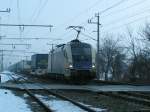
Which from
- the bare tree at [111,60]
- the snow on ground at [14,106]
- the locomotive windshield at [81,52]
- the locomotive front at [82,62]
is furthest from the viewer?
the bare tree at [111,60]

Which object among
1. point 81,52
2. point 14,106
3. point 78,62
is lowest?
point 14,106

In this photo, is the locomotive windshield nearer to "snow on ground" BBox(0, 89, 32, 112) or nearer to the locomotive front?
the locomotive front

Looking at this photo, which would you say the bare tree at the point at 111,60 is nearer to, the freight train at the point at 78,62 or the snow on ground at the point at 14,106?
the freight train at the point at 78,62

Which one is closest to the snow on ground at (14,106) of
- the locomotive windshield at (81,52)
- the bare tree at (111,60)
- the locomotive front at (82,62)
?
the locomotive front at (82,62)

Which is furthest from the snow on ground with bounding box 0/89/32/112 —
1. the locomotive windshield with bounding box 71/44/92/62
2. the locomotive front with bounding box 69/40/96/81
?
the locomotive windshield with bounding box 71/44/92/62

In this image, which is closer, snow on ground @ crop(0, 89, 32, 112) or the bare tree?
snow on ground @ crop(0, 89, 32, 112)

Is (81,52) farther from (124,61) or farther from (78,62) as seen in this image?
(124,61)

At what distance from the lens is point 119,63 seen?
87.4 m

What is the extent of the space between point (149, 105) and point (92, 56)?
A: 20278 mm

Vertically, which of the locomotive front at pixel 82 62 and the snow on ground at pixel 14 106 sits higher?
the locomotive front at pixel 82 62

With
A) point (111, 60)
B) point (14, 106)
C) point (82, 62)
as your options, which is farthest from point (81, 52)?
point (111, 60)

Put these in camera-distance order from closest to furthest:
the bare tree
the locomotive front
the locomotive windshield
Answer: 1. the locomotive front
2. the locomotive windshield
3. the bare tree

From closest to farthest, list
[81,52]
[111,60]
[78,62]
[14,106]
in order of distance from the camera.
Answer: [14,106] → [78,62] → [81,52] → [111,60]

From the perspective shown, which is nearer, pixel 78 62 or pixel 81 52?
pixel 78 62
